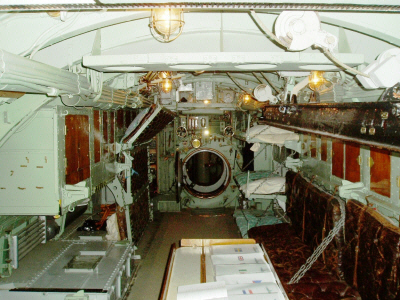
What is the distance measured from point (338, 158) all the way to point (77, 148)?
4903 millimetres

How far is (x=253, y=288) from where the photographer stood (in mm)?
2352

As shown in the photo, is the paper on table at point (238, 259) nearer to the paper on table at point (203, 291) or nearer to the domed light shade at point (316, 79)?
the paper on table at point (203, 291)

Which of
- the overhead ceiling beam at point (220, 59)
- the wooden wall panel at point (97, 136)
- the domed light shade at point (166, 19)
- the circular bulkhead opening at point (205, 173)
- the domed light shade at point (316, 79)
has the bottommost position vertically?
the circular bulkhead opening at point (205, 173)

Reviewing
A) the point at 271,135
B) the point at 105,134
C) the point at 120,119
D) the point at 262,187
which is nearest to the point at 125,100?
the point at 105,134

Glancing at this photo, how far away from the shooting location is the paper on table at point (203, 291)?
85.9 inches

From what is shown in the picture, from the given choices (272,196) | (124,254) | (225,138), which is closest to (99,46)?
(124,254)

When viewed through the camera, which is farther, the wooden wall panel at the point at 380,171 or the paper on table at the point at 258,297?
the wooden wall panel at the point at 380,171

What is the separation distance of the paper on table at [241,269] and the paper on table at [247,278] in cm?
5

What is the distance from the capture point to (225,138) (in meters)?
11.4

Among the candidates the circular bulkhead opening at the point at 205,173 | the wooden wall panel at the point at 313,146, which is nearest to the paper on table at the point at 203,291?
the wooden wall panel at the point at 313,146

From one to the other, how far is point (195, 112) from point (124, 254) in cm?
676

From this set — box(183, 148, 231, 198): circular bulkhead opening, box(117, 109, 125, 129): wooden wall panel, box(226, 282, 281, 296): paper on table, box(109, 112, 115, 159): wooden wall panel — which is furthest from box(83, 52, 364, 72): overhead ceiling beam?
box(183, 148, 231, 198): circular bulkhead opening

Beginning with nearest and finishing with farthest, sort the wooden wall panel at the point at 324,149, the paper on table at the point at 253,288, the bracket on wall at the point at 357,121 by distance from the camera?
the bracket on wall at the point at 357,121, the paper on table at the point at 253,288, the wooden wall panel at the point at 324,149

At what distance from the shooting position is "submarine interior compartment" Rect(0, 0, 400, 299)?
212 centimetres
